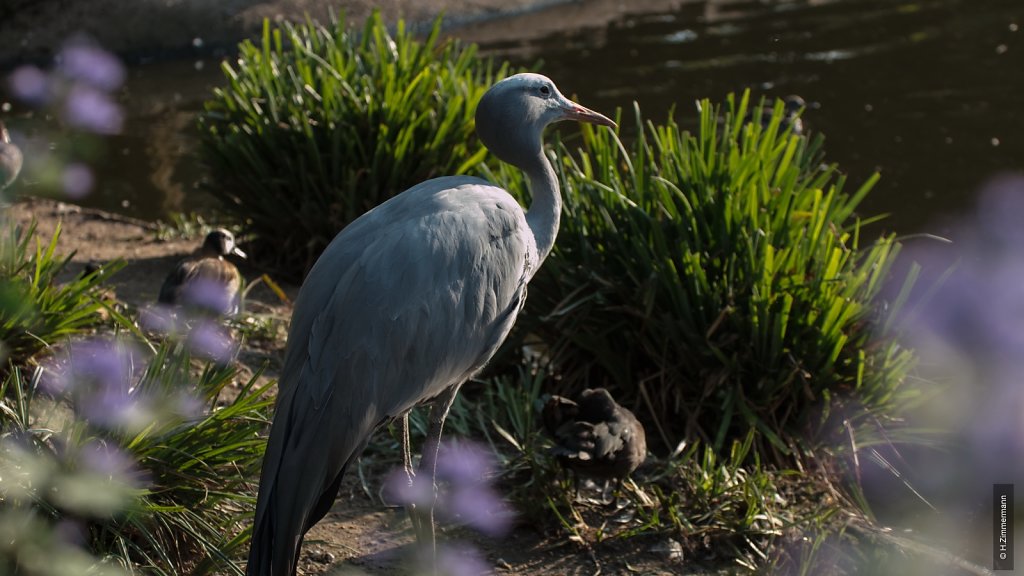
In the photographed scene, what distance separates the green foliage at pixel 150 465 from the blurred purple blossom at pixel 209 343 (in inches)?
9.1

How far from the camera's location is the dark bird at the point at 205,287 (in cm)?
544

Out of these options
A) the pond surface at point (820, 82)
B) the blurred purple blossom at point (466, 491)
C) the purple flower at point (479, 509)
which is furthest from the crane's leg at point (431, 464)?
the pond surface at point (820, 82)

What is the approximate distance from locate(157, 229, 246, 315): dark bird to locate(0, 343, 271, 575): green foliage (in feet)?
4.20

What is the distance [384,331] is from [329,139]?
10.8 ft

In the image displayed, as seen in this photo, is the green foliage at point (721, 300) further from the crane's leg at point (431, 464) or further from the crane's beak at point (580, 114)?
the crane's leg at point (431, 464)

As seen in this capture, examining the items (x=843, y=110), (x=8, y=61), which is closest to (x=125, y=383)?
(x=843, y=110)

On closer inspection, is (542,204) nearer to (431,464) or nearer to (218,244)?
(431,464)

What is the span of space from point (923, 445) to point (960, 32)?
29.1 ft

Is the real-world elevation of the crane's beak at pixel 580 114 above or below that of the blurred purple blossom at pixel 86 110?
below

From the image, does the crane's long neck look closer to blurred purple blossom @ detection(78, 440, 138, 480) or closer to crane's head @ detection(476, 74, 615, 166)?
crane's head @ detection(476, 74, 615, 166)

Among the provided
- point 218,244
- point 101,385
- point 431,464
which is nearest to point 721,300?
point 431,464

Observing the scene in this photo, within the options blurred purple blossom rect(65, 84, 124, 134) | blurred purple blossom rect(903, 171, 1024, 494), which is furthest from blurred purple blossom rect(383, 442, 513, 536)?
blurred purple blossom rect(65, 84, 124, 134)

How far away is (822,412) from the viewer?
191 inches

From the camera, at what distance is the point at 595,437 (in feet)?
13.4
